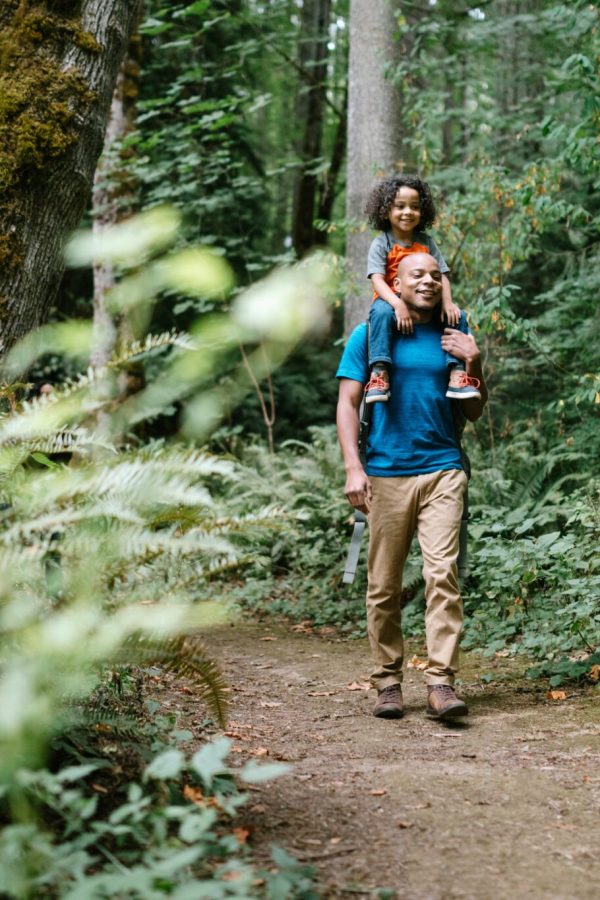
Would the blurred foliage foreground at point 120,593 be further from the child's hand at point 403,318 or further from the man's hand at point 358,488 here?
the child's hand at point 403,318

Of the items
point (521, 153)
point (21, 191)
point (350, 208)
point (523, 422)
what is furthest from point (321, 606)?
point (521, 153)

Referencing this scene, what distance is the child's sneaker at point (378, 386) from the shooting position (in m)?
4.80

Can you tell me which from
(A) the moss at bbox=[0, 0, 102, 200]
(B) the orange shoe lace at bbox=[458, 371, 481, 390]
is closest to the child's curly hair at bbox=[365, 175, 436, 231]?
(B) the orange shoe lace at bbox=[458, 371, 481, 390]

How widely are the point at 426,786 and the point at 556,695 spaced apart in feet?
5.97

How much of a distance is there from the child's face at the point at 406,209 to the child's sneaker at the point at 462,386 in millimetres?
1007

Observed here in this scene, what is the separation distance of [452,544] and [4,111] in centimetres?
299

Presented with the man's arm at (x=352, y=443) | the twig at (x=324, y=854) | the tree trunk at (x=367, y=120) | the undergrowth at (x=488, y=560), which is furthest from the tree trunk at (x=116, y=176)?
the twig at (x=324, y=854)

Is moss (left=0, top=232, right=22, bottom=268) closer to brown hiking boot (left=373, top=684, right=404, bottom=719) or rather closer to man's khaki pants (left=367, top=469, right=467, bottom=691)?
man's khaki pants (left=367, top=469, right=467, bottom=691)

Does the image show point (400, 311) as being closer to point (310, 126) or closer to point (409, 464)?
point (409, 464)

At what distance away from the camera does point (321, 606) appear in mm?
8156

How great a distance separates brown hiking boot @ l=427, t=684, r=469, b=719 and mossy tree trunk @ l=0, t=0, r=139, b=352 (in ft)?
8.79

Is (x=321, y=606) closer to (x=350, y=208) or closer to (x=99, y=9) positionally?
(x=350, y=208)

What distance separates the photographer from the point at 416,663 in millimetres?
6223

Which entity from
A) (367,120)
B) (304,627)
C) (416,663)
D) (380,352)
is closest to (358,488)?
(380,352)
